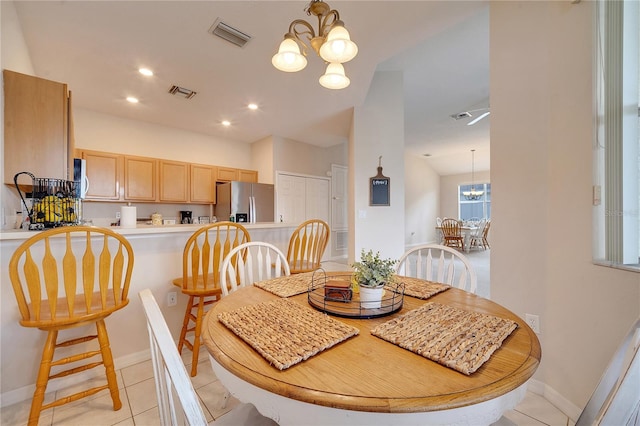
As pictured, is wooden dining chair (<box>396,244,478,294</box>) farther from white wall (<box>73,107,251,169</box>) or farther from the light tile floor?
white wall (<box>73,107,251,169</box>)

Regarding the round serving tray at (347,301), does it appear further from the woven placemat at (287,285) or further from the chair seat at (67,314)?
the chair seat at (67,314)

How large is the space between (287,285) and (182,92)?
3104mm

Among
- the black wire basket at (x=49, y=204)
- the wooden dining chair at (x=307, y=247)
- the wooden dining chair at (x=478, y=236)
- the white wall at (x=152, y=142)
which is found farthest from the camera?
the wooden dining chair at (x=478, y=236)

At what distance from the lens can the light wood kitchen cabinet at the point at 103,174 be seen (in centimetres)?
363

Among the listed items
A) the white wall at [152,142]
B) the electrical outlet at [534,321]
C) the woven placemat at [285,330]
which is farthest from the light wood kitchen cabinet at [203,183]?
the electrical outlet at [534,321]

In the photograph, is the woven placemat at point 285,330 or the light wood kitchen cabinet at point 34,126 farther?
the light wood kitchen cabinet at point 34,126

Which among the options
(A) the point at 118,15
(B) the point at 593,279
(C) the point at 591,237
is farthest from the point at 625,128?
(A) the point at 118,15

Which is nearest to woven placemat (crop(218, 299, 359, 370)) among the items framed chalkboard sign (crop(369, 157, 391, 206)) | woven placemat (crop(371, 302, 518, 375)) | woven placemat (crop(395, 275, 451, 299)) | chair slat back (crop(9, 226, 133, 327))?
woven placemat (crop(371, 302, 518, 375))

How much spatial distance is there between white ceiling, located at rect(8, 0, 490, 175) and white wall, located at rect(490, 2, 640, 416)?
2.32 feet

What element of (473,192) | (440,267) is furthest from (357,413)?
(473,192)

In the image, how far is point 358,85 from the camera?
123 inches

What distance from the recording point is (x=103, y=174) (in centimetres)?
373

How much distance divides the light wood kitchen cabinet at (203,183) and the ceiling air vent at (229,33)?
2747 millimetres

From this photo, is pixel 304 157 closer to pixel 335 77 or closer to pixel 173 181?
pixel 173 181
